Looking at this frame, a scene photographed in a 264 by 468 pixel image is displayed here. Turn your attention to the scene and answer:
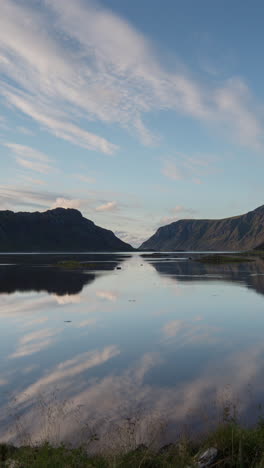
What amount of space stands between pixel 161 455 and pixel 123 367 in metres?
8.81

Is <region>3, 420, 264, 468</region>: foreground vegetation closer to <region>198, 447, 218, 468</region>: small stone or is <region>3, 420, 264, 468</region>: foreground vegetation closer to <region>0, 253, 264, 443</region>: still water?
<region>198, 447, 218, 468</region>: small stone

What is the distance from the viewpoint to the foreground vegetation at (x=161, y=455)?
8781 mm

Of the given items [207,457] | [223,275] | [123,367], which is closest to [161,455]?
[207,457]

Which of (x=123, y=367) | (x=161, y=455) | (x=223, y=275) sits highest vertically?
(x=223, y=275)

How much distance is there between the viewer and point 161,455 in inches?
377

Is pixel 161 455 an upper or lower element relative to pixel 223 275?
lower

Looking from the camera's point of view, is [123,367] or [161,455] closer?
[161,455]

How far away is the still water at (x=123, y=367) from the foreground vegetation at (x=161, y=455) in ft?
4.68

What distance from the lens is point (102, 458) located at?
365 inches

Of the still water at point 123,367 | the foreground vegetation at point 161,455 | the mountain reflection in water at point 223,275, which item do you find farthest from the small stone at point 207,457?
the mountain reflection in water at point 223,275

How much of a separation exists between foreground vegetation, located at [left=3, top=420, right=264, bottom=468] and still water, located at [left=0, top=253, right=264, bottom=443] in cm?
143

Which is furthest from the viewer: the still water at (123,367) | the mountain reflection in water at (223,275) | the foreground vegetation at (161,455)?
the mountain reflection in water at (223,275)

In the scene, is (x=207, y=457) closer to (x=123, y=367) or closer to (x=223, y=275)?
(x=123, y=367)

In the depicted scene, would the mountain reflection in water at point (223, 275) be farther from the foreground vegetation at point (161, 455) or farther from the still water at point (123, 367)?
the foreground vegetation at point (161, 455)
